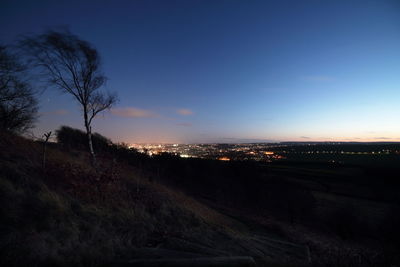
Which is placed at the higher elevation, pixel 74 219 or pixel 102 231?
pixel 74 219

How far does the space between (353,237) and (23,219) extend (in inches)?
1371

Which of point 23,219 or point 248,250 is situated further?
point 248,250

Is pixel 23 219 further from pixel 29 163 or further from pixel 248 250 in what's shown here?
pixel 248 250

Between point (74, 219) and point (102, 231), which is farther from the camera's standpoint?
point (74, 219)

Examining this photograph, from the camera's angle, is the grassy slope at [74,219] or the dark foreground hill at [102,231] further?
the grassy slope at [74,219]

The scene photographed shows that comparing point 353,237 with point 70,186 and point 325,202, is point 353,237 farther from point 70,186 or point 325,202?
point 70,186

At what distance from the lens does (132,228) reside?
734 cm

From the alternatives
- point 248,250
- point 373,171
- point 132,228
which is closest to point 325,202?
point 373,171

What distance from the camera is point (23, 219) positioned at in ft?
17.7

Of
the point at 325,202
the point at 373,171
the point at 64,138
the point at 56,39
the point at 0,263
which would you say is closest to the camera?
the point at 0,263

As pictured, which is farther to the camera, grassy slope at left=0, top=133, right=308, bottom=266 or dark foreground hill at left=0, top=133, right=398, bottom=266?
grassy slope at left=0, top=133, right=308, bottom=266

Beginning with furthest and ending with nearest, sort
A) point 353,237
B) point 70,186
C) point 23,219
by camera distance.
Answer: point 353,237
point 70,186
point 23,219

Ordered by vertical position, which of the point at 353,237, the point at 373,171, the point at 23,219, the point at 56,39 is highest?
the point at 56,39

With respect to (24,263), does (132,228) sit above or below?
below
